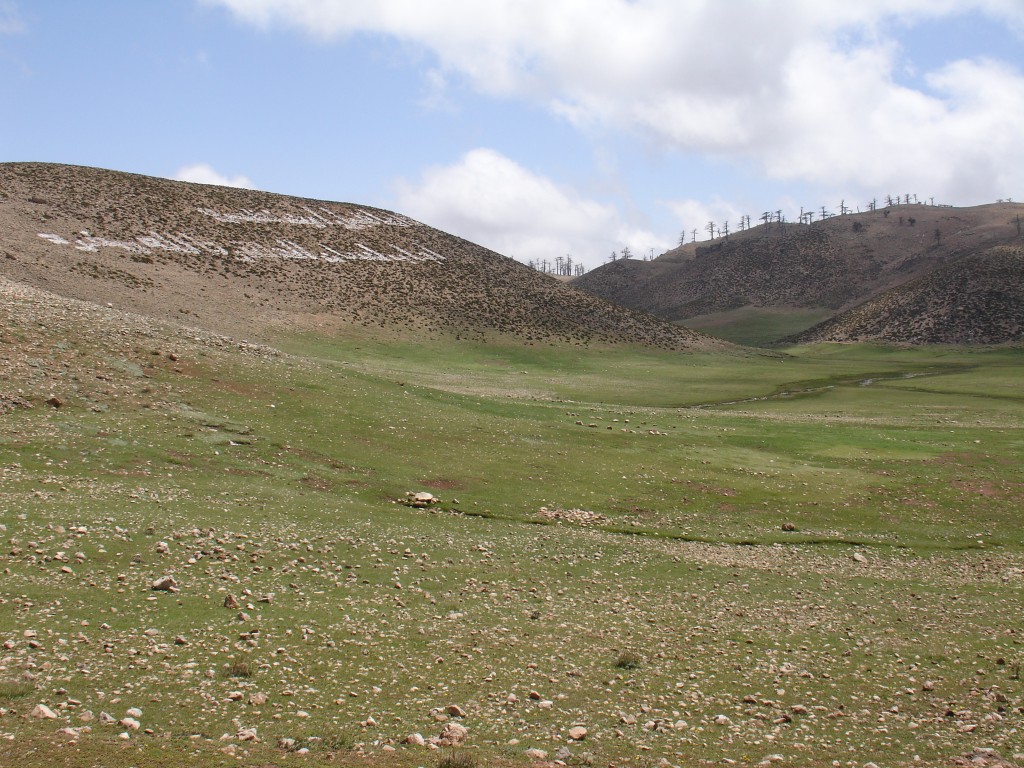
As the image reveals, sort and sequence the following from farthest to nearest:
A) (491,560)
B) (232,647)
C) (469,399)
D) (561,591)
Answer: (469,399), (491,560), (561,591), (232,647)

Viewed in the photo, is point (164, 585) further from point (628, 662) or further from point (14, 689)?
point (628, 662)

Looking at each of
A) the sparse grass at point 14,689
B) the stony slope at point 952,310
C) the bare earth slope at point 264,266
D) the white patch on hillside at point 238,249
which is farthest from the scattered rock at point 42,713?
the stony slope at point 952,310

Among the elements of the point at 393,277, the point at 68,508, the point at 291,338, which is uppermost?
the point at 393,277

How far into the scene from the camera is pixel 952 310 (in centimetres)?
16312

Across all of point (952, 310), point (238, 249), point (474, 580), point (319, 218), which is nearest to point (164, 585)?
point (474, 580)

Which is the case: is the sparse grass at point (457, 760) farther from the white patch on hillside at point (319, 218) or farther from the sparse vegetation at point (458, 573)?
the white patch on hillside at point (319, 218)

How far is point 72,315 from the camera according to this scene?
4506 centimetres

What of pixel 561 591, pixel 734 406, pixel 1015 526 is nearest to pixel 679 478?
pixel 1015 526

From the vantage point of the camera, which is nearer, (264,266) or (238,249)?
(264,266)

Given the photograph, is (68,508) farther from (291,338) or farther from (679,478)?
(291,338)

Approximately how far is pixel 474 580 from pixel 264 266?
312 ft

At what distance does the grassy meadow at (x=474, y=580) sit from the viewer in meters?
13.5

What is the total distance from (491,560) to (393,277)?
101169mm

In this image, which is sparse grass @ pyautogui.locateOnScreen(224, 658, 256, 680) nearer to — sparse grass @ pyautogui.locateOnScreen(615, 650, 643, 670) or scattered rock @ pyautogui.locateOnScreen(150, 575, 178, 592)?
scattered rock @ pyautogui.locateOnScreen(150, 575, 178, 592)
